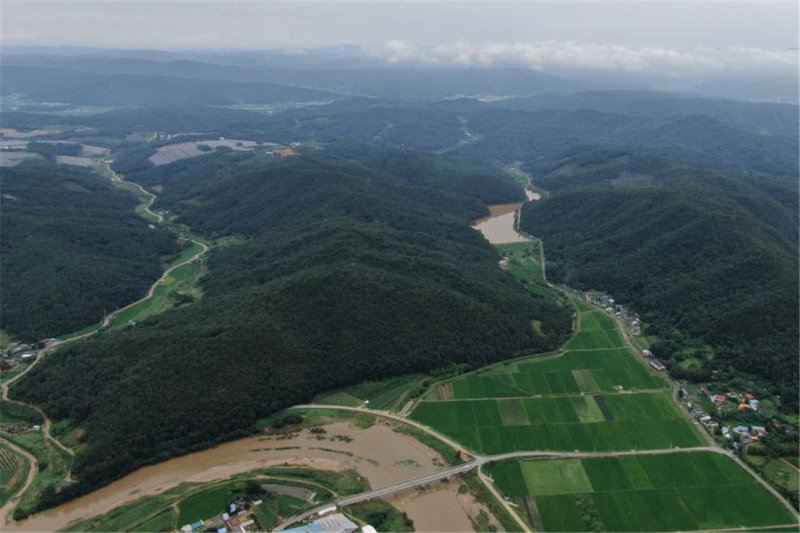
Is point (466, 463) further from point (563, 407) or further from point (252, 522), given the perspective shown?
point (252, 522)

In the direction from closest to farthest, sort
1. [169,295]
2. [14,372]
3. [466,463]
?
[466,463] → [14,372] → [169,295]

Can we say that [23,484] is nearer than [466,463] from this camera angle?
Yes

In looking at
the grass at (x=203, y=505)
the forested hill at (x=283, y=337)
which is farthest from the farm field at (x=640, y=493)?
the grass at (x=203, y=505)

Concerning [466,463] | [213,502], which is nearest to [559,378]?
[466,463]

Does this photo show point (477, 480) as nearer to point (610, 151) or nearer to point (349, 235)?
point (349, 235)

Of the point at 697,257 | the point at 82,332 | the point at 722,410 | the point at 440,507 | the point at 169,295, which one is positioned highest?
the point at 697,257

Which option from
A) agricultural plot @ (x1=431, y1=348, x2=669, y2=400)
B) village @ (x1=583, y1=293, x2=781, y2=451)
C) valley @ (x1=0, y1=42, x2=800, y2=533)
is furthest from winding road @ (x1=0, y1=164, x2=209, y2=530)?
village @ (x1=583, y1=293, x2=781, y2=451)
